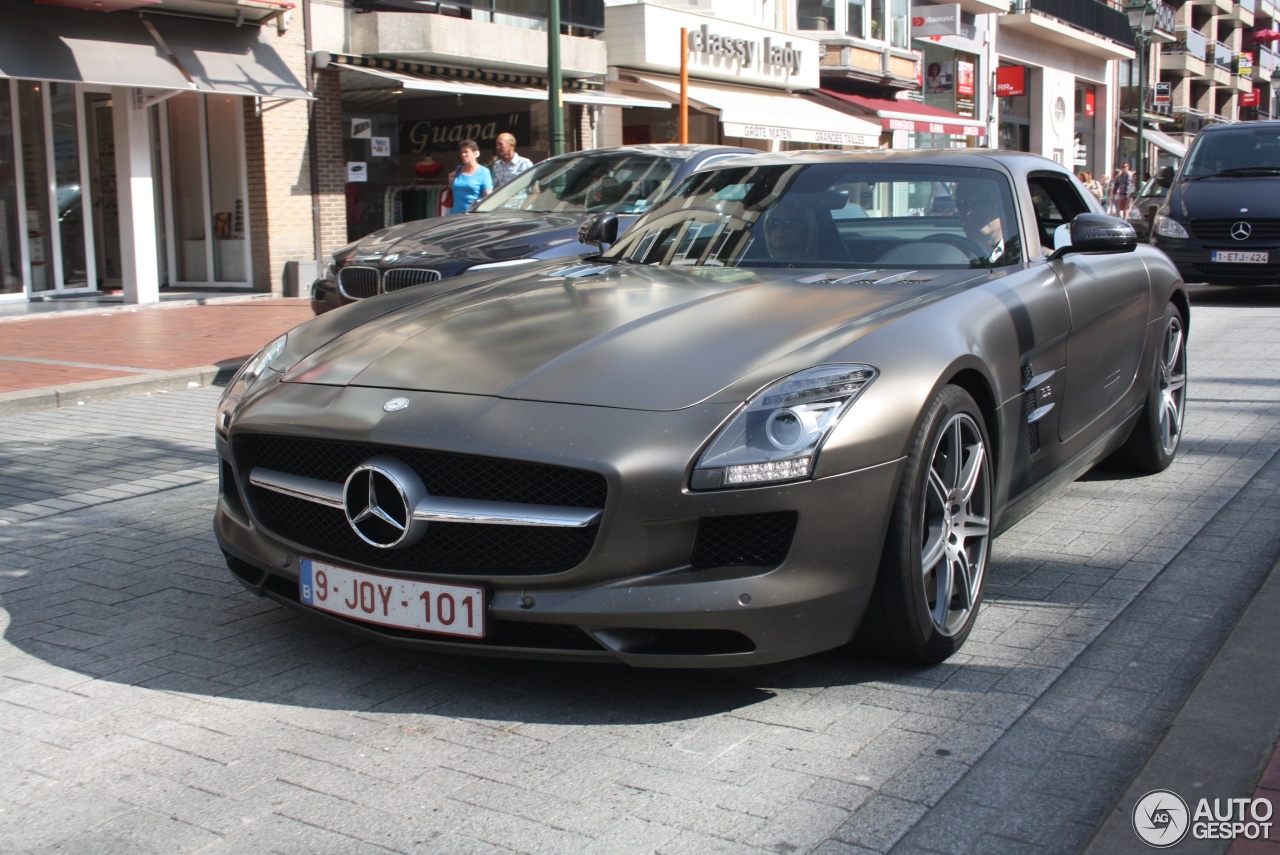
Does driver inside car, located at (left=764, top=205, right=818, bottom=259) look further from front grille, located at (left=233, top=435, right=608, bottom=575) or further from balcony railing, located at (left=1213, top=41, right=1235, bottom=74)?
balcony railing, located at (left=1213, top=41, right=1235, bottom=74)

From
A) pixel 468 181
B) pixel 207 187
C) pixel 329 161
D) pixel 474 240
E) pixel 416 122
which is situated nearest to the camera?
pixel 474 240

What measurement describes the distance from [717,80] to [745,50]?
93cm

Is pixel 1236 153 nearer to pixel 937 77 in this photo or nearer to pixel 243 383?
pixel 243 383

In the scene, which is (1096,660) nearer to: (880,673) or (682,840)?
(880,673)

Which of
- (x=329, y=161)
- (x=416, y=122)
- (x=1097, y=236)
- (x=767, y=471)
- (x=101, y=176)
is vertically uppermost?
(x=416, y=122)

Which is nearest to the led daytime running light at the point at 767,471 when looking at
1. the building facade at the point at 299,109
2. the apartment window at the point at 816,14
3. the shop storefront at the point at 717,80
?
the building facade at the point at 299,109

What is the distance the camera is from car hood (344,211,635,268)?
9.00 meters

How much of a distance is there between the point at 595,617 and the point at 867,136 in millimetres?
26703

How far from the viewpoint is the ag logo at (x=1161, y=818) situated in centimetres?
263

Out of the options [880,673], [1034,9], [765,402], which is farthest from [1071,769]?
[1034,9]

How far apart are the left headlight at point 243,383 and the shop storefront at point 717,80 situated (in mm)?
18584

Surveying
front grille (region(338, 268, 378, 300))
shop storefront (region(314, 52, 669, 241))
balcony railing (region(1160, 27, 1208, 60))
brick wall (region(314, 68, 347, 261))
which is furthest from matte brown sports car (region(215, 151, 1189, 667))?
balcony railing (region(1160, 27, 1208, 60))

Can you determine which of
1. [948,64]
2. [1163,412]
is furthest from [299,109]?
[948,64]

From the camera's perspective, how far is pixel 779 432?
3.24 metres
